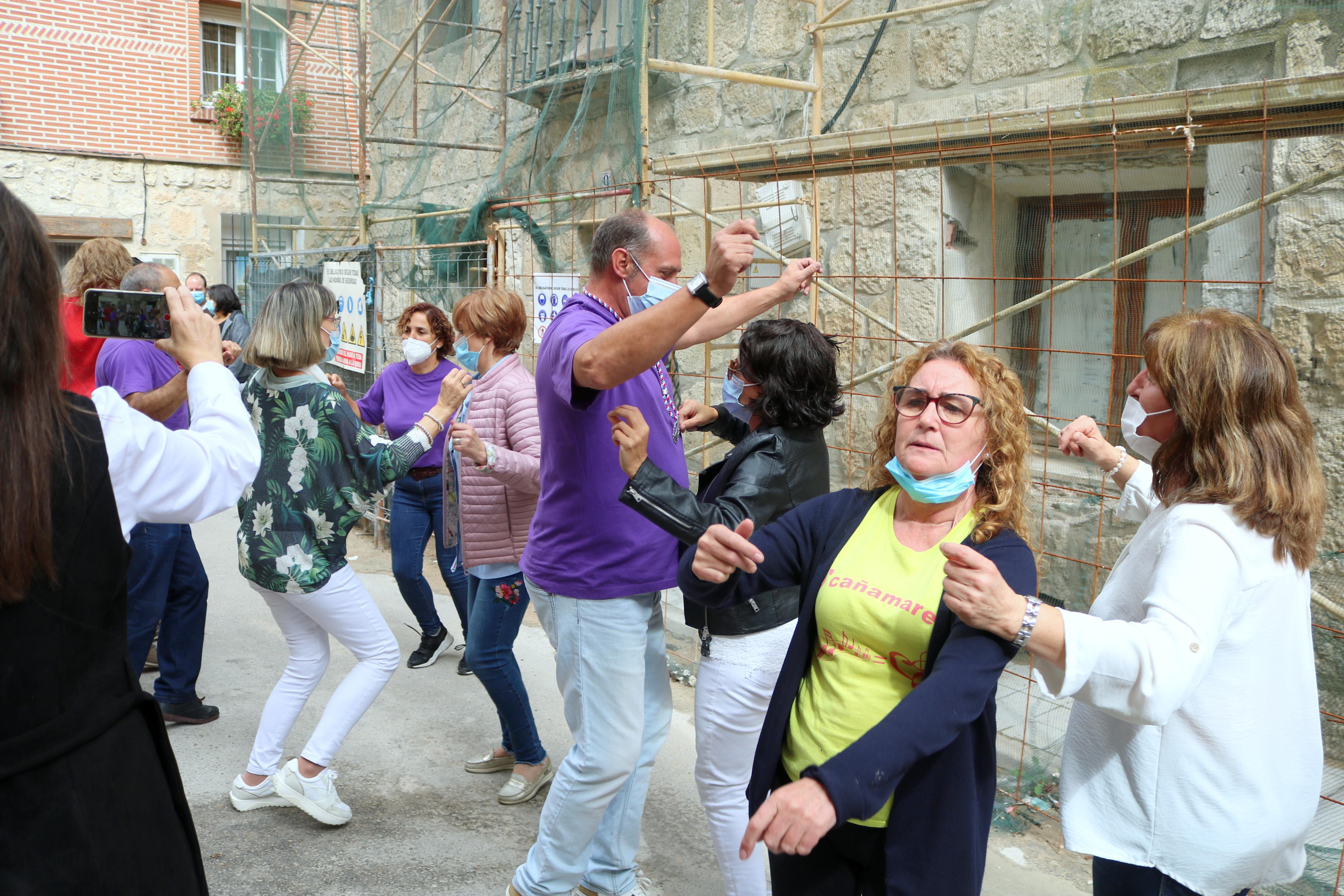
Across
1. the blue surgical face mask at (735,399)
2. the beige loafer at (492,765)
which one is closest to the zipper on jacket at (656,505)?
the blue surgical face mask at (735,399)

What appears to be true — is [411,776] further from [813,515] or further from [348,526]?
[813,515]

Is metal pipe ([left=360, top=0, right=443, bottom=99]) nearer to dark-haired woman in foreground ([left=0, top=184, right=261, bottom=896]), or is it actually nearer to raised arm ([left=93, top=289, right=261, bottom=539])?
raised arm ([left=93, top=289, right=261, bottom=539])

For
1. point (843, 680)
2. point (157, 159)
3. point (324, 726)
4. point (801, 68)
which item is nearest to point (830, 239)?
point (801, 68)

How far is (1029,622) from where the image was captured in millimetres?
1608

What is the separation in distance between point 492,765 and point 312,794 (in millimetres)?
705

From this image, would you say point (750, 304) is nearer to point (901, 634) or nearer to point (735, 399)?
point (735, 399)

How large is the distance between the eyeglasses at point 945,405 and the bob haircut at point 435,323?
3.44m

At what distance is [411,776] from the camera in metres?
3.79

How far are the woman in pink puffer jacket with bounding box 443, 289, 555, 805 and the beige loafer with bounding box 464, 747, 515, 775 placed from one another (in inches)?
2.3

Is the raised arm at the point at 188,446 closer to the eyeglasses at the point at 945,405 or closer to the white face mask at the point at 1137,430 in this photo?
the eyeglasses at the point at 945,405

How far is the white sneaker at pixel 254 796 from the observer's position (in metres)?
Answer: 3.48

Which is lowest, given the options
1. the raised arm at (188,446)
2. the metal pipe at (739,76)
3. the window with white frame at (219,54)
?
the raised arm at (188,446)

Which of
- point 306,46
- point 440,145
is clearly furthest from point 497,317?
point 306,46

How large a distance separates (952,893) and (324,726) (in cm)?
231
